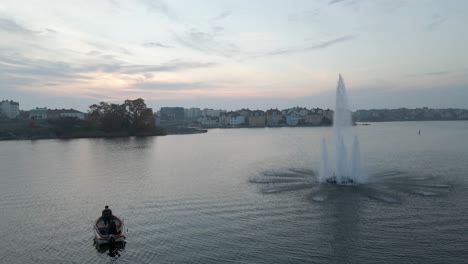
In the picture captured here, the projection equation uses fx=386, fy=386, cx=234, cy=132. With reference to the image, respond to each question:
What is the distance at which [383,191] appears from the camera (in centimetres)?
3362

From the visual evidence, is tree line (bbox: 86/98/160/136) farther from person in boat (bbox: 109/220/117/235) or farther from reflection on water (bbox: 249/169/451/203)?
person in boat (bbox: 109/220/117/235)

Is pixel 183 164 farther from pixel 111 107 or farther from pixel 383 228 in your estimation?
pixel 111 107

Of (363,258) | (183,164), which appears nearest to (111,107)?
(183,164)

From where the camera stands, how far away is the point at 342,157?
39531mm

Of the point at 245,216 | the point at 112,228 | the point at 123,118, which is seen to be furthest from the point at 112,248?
the point at 123,118

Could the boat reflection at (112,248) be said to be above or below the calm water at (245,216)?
below

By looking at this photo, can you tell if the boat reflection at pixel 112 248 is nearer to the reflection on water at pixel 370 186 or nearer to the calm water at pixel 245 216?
the calm water at pixel 245 216

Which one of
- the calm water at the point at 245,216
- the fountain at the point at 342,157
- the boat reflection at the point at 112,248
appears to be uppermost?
the fountain at the point at 342,157

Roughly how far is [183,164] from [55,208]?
28.1 meters

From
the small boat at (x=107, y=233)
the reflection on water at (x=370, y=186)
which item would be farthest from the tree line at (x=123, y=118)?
the small boat at (x=107, y=233)

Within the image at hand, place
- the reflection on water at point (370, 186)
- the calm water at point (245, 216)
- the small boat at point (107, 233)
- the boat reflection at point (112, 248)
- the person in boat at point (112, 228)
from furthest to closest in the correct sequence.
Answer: the reflection on water at point (370, 186) → the person in boat at point (112, 228) → the small boat at point (107, 233) → the boat reflection at point (112, 248) → the calm water at point (245, 216)

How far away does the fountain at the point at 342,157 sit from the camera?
38381 mm

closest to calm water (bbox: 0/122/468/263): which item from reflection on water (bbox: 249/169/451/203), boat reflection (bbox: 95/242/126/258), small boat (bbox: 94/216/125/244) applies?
reflection on water (bbox: 249/169/451/203)

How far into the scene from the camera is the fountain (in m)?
38.4
